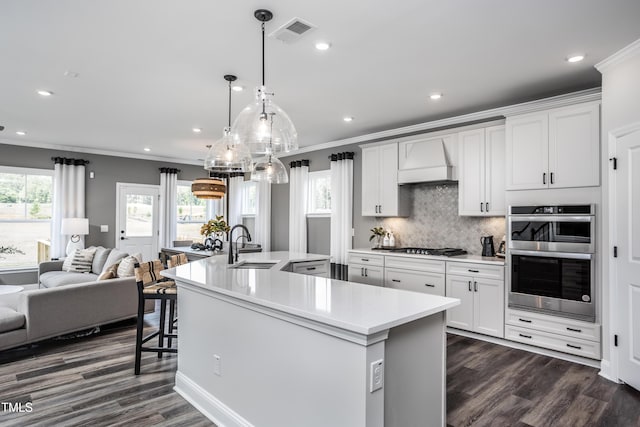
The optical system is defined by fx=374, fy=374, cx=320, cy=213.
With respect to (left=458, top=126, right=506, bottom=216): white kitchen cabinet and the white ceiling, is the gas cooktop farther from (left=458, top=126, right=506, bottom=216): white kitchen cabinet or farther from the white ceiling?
the white ceiling

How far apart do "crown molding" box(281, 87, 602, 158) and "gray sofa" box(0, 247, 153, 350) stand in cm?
382

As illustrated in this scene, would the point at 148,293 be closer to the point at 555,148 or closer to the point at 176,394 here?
the point at 176,394

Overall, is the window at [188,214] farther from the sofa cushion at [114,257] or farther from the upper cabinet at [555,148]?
the upper cabinet at [555,148]

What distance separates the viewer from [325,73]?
3.52m

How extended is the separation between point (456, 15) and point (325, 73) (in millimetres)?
1329

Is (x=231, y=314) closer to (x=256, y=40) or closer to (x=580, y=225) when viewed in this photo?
(x=256, y=40)

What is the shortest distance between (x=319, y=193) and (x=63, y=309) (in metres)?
4.16

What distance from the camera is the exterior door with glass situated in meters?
7.75

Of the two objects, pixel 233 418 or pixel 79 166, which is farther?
pixel 79 166

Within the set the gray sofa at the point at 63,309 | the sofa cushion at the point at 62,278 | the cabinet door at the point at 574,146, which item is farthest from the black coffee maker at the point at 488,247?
the sofa cushion at the point at 62,278

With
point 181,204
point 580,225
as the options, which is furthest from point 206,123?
point 580,225

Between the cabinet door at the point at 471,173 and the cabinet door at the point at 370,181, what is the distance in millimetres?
1237

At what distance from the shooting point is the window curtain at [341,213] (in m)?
6.07

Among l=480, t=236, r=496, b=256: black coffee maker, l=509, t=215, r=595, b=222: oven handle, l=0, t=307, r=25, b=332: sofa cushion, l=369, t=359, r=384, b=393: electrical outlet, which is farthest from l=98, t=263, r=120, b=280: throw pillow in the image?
l=509, t=215, r=595, b=222: oven handle
